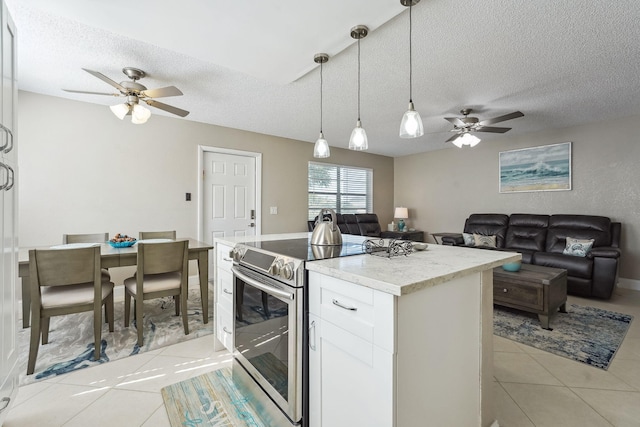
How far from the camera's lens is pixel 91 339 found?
2398mm

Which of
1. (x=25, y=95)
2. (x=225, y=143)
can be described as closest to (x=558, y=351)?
(x=225, y=143)

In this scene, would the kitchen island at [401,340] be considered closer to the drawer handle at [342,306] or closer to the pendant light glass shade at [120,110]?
the drawer handle at [342,306]

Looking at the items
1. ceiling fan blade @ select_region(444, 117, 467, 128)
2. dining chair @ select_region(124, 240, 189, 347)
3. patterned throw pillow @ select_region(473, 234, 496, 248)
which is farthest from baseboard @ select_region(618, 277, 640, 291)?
dining chair @ select_region(124, 240, 189, 347)

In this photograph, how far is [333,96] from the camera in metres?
3.12

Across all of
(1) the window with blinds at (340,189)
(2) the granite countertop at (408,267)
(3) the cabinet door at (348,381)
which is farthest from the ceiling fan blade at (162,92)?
(1) the window with blinds at (340,189)

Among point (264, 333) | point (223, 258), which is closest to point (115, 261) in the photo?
point (223, 258)

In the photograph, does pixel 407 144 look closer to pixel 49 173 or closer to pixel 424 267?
pixel 424 267

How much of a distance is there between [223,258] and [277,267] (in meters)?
0.88

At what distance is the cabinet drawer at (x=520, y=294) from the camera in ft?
8.53

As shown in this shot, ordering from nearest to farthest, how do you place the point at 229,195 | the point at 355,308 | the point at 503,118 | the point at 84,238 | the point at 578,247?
the point at 355,308
the point at 84,238
the point at 503,118
the point at 578,247
the point at 229,195

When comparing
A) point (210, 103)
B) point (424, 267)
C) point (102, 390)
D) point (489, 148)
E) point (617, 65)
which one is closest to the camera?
point (424, 267)

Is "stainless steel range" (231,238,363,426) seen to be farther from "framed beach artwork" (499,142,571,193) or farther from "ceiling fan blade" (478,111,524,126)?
"framed beach artwork" (499,142,571,193)

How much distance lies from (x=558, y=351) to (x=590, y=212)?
3.12 meters

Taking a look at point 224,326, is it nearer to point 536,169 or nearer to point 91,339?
point 91,339
